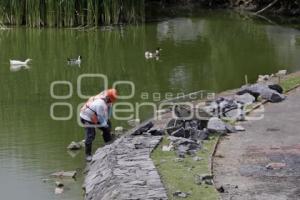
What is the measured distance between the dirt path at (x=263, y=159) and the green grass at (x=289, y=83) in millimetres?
2608

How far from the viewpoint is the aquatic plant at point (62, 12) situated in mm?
35062

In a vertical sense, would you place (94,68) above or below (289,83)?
below

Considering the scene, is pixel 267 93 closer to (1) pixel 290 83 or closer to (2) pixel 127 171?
(1) pixel 290 83

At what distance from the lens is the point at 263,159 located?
1245 cm

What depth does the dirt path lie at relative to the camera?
35.3 feet

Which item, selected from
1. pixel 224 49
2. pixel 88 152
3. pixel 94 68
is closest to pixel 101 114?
pixel 88 152

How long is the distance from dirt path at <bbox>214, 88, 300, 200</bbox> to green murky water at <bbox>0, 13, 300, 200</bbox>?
2.81 meters

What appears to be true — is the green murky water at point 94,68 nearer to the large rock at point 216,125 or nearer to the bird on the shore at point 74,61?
the bird on the shore at point 74,61

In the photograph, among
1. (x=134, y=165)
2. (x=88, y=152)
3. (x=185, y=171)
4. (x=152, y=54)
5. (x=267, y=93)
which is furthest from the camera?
(x=152, y=54)

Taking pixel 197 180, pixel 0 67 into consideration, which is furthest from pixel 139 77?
pixel 197 180

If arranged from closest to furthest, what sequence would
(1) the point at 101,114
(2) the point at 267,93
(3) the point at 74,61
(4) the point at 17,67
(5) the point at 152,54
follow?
1. (1) the point at 101,114
2. (2) the point at 267,93
3. (4) the point at 17,67
4. (3) the point at 74,61
5. (5) the point at 152,54

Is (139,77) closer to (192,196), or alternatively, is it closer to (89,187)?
(89,187)

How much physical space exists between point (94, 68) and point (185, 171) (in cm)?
1452

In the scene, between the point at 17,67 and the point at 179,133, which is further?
the point at 17,67
